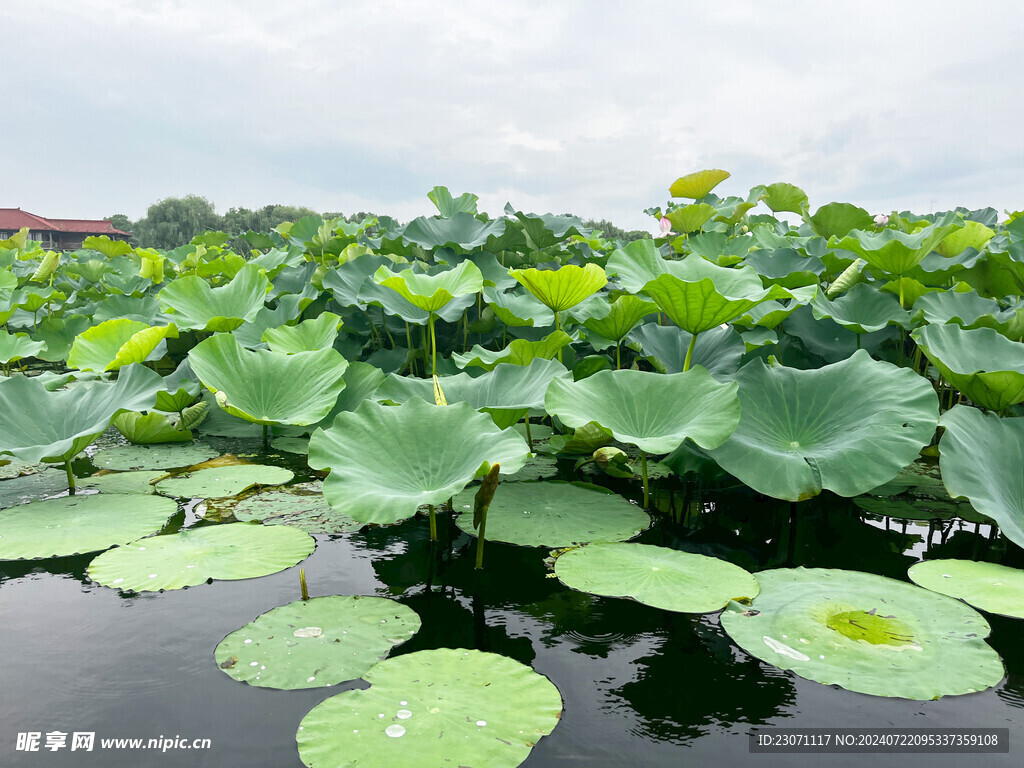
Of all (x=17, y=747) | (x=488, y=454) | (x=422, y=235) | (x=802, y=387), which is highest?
(x=422, y=235)

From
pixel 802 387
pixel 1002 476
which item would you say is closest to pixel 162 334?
pixel 802 387

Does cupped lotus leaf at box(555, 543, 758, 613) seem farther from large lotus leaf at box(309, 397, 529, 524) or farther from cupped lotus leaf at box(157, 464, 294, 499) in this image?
cupped lotus leaf at box(157, 464, 294, 499)

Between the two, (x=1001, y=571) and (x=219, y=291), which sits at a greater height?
(x=219, y=291)

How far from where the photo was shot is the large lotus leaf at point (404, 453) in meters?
1.53

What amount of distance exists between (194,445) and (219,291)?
3.04ft

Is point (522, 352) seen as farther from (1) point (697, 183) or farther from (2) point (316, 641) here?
(1) point (697, 183)

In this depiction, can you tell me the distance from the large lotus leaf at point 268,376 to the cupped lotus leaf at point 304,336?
1.07ft

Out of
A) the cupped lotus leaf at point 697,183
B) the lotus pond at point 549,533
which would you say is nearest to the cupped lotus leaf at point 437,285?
Answer: the lotus pond at point 549,533

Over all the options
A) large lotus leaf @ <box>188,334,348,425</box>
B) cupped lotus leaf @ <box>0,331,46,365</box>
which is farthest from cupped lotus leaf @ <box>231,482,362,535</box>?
cupped lotus leaf @ <box>0,331,46,365</box>

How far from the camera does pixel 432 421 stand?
183cm

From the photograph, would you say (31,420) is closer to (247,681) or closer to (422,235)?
(247,681)

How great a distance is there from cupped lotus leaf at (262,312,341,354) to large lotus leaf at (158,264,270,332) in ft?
1.20

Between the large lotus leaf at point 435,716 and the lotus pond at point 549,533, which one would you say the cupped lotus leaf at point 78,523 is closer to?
the lotus pond at point 549,533

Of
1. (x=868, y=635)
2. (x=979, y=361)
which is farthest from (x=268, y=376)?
(x=979, y=361)
